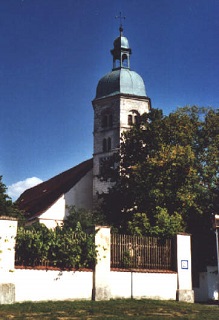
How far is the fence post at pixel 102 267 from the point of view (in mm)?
15695

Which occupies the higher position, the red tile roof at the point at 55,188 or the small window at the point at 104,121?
the small window at the point at 104,121

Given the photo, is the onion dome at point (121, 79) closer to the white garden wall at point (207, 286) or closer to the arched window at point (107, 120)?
the arched window at point (107, 120)

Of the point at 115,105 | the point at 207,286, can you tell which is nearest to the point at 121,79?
the point at 115,105

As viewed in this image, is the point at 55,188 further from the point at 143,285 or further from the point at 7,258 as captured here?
the point at 7,258

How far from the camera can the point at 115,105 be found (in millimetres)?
41188

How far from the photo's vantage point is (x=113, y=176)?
30766mm

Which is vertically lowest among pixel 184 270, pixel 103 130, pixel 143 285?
pixel 143 285

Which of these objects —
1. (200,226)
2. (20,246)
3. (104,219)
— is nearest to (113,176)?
(104,219)

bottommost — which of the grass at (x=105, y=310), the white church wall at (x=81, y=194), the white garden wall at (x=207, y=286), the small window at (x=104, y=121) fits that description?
the grass at (x=105, y=310)

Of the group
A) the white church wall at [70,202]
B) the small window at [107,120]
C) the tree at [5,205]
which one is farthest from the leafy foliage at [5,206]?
the small window at [107,120]

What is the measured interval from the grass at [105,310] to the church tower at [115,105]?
24060 millimetres

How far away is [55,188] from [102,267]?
94.5 feet

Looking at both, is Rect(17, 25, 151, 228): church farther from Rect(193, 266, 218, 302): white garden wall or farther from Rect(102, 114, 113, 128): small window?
Rect(193, 266, 218, 302): white garden wall

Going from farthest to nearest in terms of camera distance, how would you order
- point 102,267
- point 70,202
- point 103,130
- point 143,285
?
1. point 103,130
2. point 70,202
3. point 143,285
4. point 102,267
